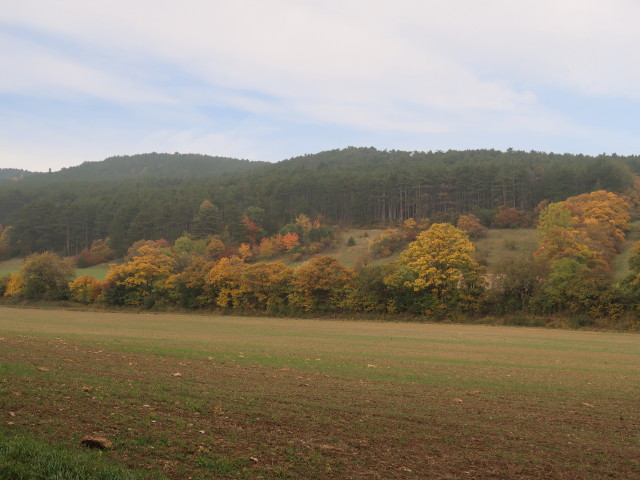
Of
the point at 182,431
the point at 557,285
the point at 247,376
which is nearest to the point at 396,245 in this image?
the point at 557,285

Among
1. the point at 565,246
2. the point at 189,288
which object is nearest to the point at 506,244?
the point at 565,246

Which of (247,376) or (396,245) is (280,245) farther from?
(247,376)

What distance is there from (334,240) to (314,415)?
11481 cm

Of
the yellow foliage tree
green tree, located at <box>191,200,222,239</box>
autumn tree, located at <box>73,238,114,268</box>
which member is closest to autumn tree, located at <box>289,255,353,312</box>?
the yellow foliage tree

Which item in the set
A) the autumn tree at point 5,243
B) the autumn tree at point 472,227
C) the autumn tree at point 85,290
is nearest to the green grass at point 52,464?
the autumn tree at point 85,290

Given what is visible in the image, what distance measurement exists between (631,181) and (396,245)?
61.1 m

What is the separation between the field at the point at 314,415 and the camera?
8688 millimetres

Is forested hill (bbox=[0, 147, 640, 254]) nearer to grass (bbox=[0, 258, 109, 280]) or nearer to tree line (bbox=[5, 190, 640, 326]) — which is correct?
grass (bbox=[0, 258, 109, 280])

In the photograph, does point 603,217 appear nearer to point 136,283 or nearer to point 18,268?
point 136,283

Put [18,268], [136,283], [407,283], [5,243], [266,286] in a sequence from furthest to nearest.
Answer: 1. [5,243]
2. [18,268]
3. [136,283]
4. [266,286]
5. [407,283]

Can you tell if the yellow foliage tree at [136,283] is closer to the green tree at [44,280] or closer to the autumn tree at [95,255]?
the green tree at [44,280]

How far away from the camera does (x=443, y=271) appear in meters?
65.0

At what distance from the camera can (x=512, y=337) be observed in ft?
137

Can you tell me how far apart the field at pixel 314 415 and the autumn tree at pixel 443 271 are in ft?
137
